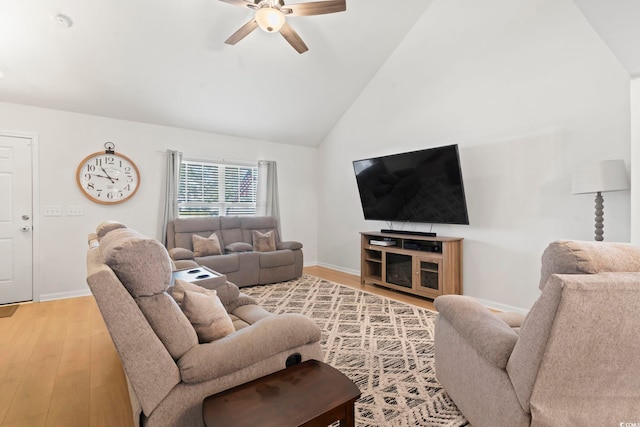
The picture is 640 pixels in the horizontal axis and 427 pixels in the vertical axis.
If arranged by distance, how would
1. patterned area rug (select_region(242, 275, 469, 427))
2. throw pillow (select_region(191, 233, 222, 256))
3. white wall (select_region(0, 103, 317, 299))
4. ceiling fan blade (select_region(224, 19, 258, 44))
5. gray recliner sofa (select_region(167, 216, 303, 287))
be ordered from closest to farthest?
patterned area rug (select_region(242, 275, 469, 427)), ceiling fan blade (select_region(224, 19, 258, 44)), white wall (select_region(0, 103, 317, 299)), gray recliner sofa (select_region(167, 216, 303, 287)), throw pillow (select_region(191, 233, 222, 256))

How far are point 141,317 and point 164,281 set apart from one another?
0.52ft

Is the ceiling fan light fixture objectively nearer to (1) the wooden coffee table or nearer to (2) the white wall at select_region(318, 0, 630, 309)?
(2) the white wall at select_region(318, 0, 630, 309)

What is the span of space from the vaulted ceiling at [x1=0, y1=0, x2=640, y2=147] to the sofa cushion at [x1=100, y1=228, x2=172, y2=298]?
2.96 metres

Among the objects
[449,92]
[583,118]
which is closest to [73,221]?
[449,92]

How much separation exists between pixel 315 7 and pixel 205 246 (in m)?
3.40

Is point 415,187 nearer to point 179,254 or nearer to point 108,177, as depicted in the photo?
point 179,254

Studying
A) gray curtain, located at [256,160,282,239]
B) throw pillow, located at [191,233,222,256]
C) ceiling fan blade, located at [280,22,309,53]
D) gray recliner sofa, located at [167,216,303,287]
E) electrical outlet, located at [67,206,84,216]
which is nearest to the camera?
ceiling fan blade, located at [280,22,309,53]

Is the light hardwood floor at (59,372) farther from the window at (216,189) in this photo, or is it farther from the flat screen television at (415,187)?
the flat screen television at (415,187)

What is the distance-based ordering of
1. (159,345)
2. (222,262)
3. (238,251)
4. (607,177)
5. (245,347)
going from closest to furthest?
(159,345) < (245,347) < (607,177) < (222,262) < (238,251)

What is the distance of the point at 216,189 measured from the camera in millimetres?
5453

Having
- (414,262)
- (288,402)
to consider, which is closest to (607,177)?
(414,262)

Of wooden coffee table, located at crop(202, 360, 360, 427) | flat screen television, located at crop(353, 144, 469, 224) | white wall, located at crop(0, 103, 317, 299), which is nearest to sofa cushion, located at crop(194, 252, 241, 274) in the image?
white wall, located at crop(0, 103, 317, 299)

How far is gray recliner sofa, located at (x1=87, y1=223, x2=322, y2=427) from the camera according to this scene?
1.11 metres

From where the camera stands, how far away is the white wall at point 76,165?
13.1ft
